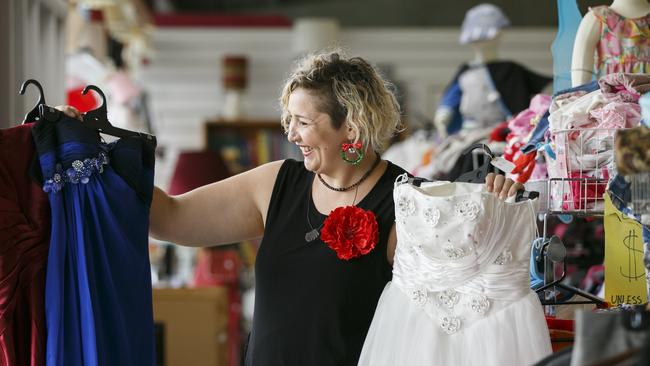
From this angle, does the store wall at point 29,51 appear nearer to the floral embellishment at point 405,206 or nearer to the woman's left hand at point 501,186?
the floral embellishment at point 405,206

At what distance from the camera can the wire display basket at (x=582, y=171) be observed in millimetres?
2312

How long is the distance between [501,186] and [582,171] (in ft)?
0.98

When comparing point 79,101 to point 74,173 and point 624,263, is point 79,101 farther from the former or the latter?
point 624,263

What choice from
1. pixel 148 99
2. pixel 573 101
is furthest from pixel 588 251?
pixel 148 99

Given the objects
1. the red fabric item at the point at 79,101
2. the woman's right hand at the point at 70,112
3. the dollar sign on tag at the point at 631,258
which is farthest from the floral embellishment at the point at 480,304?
the red fabric item at the point at 79,101

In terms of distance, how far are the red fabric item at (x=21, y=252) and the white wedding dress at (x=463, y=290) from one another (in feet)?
2.67

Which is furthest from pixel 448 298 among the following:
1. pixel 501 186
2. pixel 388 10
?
pixel 388 10

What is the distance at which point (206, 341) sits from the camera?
5.43m

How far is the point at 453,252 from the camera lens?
2.15 metres

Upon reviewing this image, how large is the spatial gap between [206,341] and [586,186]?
3.51m

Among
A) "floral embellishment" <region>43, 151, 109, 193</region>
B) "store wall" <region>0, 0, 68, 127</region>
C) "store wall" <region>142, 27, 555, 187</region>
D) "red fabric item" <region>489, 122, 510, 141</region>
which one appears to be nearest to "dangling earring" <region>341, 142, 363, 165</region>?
"floral embellishment" <region>43, 151, 109, 193</region>

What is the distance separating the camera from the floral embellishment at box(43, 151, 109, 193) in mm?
2318

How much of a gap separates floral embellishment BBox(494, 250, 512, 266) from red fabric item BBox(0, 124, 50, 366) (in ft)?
3.60

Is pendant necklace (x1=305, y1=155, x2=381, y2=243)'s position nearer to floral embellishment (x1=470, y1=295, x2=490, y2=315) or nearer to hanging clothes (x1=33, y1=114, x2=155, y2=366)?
hanging clothes (x1=33, y1=114, x2=155, y2=366)
